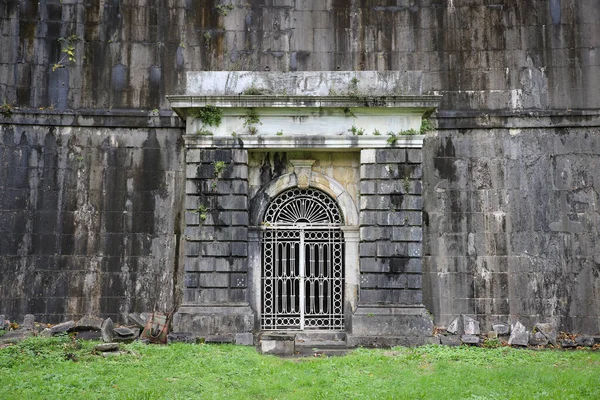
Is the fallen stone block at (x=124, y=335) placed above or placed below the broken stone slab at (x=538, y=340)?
above

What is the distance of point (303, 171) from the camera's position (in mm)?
11258

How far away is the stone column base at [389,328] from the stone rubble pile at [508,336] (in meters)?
0.52

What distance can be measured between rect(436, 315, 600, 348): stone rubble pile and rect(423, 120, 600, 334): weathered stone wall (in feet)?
0.80

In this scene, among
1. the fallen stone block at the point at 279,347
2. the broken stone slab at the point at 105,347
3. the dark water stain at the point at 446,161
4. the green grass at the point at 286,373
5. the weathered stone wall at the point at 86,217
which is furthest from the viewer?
the dark water stain at the point at 446,161

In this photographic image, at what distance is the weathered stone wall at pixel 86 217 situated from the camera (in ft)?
38.7

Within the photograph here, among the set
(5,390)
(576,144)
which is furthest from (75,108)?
(576,144)

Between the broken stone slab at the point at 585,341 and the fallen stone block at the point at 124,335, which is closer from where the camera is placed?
the fallen stone block at the point at 124,335

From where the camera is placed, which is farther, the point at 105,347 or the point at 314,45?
the point at 314,45

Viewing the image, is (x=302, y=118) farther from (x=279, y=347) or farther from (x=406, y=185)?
(x=279, y=347)

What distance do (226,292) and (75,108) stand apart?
5207 mm

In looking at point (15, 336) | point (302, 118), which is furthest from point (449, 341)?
point (15, 336)

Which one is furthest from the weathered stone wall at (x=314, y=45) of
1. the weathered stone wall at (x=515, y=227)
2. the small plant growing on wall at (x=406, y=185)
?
the small plant growing on wall at (x=406, y=185)

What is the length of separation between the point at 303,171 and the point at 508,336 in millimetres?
5223

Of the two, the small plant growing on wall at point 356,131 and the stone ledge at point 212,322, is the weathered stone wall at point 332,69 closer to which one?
the stone ledge at point 212,322
